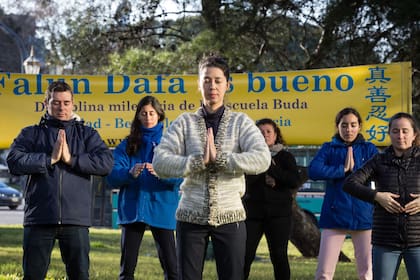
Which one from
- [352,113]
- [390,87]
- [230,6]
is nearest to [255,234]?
[352,113]

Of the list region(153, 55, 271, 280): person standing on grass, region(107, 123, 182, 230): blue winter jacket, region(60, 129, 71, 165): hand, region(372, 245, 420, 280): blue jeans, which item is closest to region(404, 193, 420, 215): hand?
region(372, 245, 420, 280): blue jeans

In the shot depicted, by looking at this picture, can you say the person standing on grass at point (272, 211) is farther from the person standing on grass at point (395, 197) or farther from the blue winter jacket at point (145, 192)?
the person standing on grass at point (395, 197)

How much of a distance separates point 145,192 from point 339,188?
1.80 meters

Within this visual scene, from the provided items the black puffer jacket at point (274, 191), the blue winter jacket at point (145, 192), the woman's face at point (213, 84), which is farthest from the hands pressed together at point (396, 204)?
the black puffer jacket at point (274, 191)

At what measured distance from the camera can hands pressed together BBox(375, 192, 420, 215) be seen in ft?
16.9

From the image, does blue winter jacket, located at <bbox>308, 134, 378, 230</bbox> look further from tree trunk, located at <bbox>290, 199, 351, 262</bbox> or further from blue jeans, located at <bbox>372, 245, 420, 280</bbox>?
tree trunk, located at <bbox>290, 199, 351, 262</bbox>

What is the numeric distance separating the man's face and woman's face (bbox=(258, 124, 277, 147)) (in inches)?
94.6

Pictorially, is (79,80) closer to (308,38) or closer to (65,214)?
(65,214)

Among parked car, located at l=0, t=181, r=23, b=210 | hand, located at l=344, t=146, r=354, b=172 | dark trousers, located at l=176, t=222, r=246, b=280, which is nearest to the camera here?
dark trousers, located at l=176, t=222, r=246, b=280

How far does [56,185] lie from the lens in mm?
5238

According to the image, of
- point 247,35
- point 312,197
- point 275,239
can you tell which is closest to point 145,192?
point 275,239

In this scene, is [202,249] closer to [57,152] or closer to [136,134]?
[57,152]

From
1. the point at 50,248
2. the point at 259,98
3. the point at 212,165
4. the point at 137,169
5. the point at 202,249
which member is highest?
the point at 259,98

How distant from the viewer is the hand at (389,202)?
517cm
